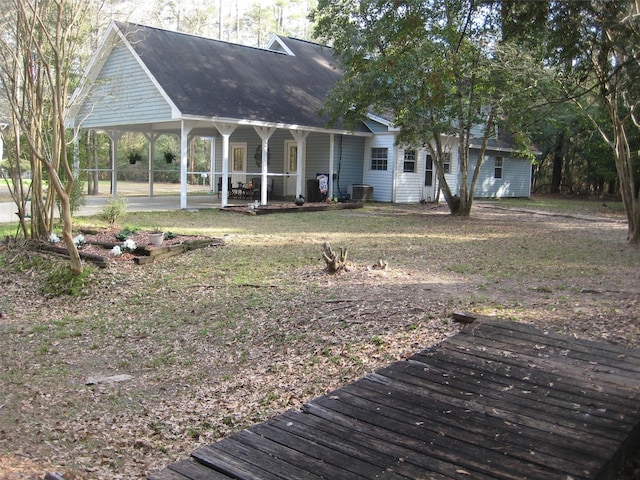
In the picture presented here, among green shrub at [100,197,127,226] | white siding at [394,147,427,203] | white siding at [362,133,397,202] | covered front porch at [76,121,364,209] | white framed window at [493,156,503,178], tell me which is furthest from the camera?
white framed window at [493,156,503,178]

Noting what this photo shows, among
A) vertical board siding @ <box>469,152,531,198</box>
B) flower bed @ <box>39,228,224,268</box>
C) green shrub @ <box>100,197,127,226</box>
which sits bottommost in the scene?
flower bed @ <box>39,228,224,268</box>

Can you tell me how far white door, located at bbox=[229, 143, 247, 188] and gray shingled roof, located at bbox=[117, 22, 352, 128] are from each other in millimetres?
3864

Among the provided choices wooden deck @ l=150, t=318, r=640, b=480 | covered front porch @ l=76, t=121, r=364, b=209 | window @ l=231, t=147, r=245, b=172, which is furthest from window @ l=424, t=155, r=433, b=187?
wooden deck @ l=150, t=318, r=640, b=480

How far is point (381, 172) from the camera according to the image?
21.9 m

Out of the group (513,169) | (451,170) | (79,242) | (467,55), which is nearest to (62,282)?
(79,242)

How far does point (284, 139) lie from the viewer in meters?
22.6

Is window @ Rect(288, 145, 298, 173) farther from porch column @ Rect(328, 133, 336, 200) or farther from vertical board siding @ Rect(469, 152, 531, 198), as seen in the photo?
vertical board siding @ Rect(469, 152, 531, 198)

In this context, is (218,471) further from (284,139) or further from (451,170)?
(451,170)

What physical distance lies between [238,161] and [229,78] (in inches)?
233

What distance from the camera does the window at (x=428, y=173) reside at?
904 inches

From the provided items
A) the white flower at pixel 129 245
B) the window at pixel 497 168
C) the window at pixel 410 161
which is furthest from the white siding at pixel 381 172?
the white flower at pixel 129 245

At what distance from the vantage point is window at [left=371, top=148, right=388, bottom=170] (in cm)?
2180

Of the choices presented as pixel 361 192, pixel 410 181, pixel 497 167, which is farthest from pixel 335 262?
pixel 497 167

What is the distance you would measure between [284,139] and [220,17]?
99.5 ft
